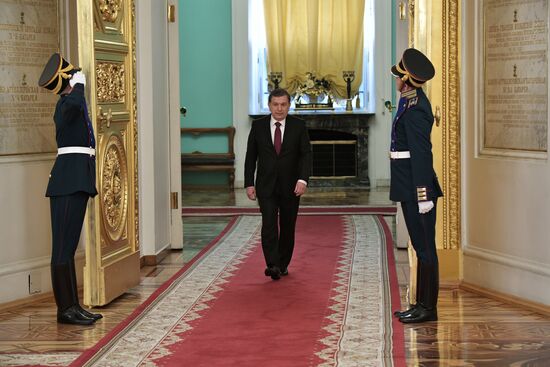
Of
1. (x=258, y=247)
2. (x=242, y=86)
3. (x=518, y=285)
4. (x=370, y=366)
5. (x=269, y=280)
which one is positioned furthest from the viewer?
(x=242, y=86)

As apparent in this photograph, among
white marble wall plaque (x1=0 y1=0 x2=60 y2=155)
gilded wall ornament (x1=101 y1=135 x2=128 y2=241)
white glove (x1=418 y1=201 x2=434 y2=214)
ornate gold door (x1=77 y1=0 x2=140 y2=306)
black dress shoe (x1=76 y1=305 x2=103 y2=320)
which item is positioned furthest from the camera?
white marble wall plaque (x1=0 y1=0 x2=60 y2=155)

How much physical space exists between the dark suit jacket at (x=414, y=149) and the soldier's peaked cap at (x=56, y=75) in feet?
6.89

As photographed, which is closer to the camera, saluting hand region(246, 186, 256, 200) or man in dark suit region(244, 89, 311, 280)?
saluting hand region(246, 186, 256, 200)

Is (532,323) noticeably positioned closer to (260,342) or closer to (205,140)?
(260,342)

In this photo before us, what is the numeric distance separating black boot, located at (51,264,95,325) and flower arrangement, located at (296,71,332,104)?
10.5 m

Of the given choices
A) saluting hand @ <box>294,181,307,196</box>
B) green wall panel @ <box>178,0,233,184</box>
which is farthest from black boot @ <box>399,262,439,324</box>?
green wall panel @ <box>178,0,233,184</box>

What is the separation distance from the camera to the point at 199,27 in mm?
17016

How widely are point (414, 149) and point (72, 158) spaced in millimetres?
2143

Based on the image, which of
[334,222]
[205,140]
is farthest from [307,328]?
[205,140]

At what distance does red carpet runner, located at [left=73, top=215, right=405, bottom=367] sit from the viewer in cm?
585

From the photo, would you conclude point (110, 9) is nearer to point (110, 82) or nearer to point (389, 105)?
point (110, 82)

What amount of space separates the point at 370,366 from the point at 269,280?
2963 millimetres

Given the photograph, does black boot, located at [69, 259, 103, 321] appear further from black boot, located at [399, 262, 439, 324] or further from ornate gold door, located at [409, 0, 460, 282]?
ornate gold door, located at [409, 0, 460, 282]

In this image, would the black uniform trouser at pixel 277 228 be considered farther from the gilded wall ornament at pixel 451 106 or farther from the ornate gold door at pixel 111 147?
the gilded wall ornament at pixel 451 106
